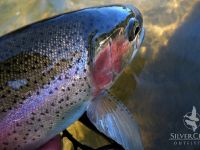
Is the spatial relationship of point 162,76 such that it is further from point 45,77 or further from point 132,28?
point 45,77

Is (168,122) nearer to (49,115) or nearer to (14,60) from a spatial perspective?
(49,115)

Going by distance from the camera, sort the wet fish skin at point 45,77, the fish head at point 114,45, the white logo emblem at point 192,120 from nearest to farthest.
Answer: the wet fish skin at point 45,77 → the fish head at point 114,45 → the white logo emblem at point 192,120

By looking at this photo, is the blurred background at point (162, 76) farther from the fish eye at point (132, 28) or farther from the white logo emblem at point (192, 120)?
the fish eye at point (132, 28)

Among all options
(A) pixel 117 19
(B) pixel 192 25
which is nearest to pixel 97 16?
(A) pixel 117 19

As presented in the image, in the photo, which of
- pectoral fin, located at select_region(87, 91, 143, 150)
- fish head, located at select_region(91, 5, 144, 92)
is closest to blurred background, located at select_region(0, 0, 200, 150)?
pectoral fin, located at select_region(87, 91, 143, 150)

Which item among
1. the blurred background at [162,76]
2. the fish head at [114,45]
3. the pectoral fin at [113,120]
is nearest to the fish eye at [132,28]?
the fish head at [114,45]

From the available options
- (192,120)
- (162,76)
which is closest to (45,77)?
(192,120)

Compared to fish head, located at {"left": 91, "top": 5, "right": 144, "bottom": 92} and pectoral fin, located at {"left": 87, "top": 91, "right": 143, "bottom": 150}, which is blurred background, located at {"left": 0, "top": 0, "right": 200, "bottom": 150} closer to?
pectoral fin, located at {"left": 87, "top": 91, "right": 143, "bottom": 150}
